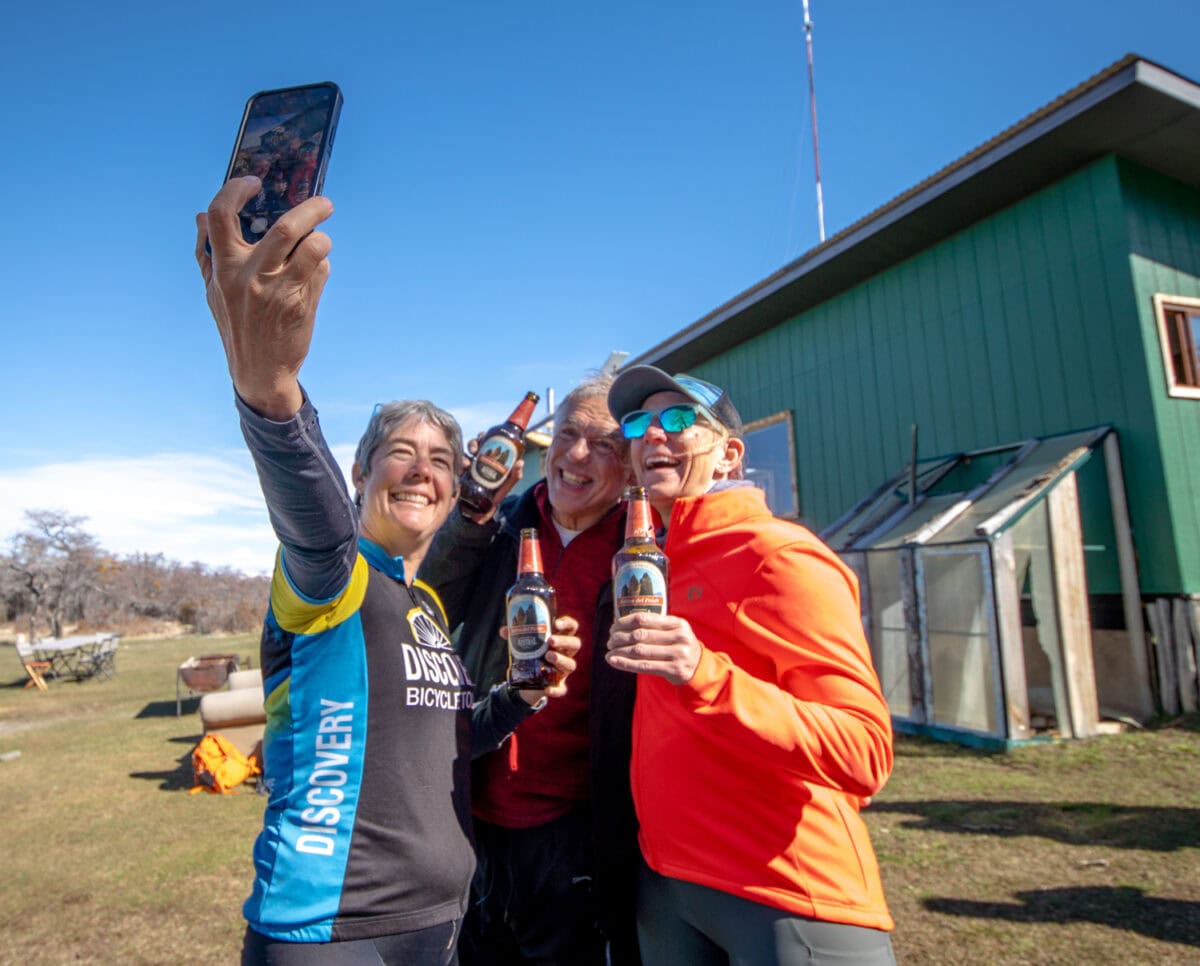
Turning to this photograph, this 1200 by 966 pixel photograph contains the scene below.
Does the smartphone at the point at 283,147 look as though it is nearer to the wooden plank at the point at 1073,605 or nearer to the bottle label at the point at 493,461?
the bottle label at the point at 493,461

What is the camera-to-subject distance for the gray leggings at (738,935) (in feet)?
5.43

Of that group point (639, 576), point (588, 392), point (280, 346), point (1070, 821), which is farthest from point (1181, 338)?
point (280, 346)

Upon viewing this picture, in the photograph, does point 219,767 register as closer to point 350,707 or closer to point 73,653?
point 350,707

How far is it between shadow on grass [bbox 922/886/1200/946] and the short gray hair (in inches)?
168

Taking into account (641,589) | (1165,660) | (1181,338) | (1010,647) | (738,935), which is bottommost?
(738,935)

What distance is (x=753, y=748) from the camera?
168 cm

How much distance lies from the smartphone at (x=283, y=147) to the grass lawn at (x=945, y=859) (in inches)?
180

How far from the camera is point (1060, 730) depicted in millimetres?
7930

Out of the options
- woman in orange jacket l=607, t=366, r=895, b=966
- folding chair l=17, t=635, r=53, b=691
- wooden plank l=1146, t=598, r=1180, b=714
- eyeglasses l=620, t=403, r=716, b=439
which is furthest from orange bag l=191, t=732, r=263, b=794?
folding chair l=17, t=635, r=53, b=691

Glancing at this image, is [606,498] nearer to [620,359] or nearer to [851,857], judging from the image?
[851,857]

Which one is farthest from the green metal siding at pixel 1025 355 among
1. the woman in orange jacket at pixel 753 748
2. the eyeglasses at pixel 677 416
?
the woman in orange jacket at pixel 753 748

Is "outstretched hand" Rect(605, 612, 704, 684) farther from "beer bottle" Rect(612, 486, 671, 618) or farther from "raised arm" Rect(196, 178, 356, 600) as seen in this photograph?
"raised arm" Rect(196, 178, 356, 600)

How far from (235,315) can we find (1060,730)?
360 inches

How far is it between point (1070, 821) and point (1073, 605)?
3.25 meters
